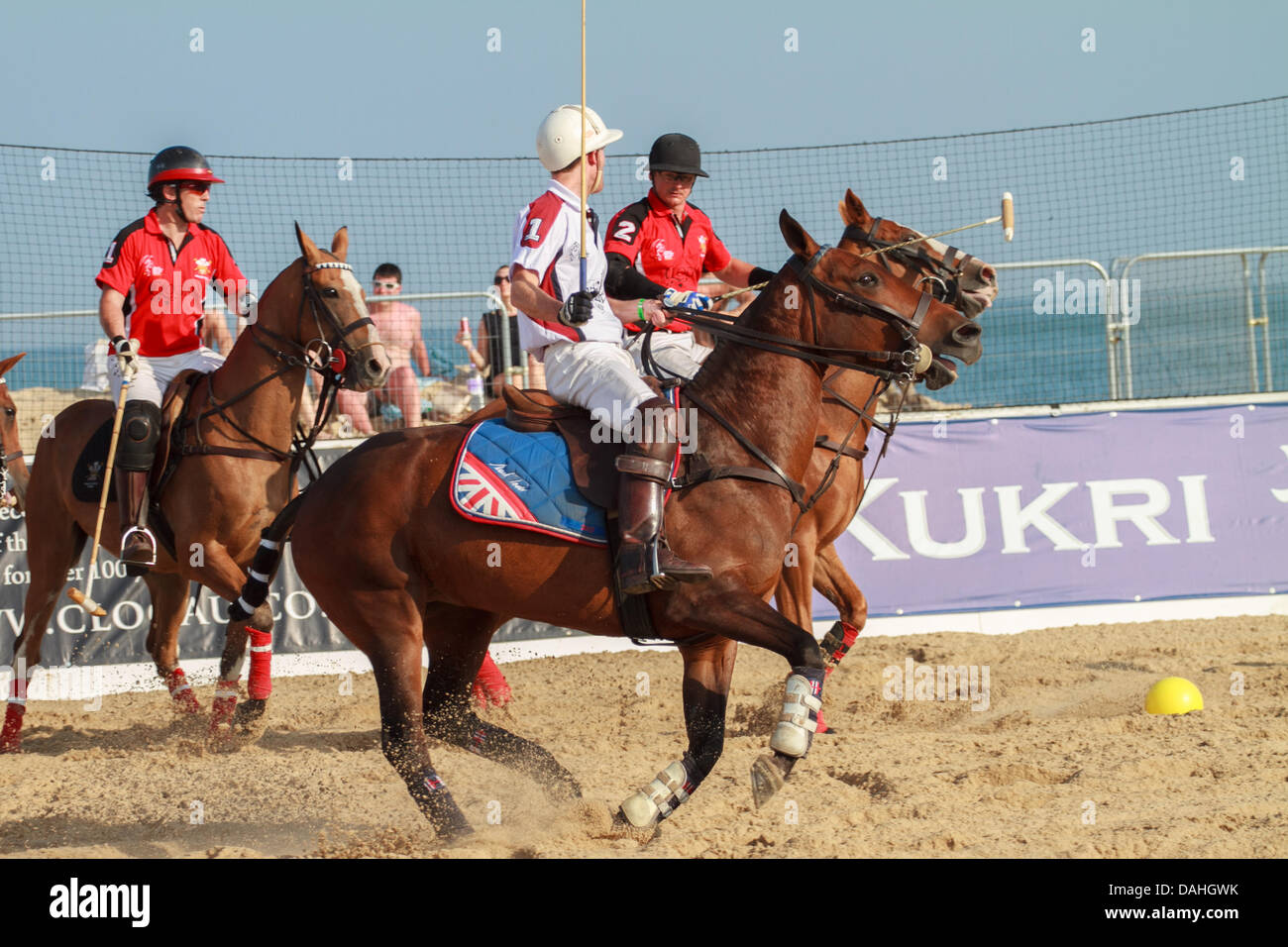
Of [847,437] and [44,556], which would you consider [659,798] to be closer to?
[847,437]

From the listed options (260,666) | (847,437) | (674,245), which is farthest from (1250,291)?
(260,666)

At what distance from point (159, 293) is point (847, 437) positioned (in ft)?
14.2

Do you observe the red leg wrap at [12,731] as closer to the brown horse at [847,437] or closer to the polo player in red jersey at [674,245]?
the polo player in red jersey at [674,245]

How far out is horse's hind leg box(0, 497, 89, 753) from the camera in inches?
310

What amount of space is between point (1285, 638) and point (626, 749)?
5.02m

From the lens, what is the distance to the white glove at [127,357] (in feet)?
23.6

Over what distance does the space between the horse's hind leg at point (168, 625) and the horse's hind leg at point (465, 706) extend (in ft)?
9.58

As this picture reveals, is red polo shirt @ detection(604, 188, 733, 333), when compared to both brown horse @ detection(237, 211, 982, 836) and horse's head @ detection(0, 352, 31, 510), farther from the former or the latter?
horse's head @ detection(0, 352, 31, 510)

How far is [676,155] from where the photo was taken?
7.07 metres

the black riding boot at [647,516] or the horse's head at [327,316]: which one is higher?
the horse's head at [327,316]

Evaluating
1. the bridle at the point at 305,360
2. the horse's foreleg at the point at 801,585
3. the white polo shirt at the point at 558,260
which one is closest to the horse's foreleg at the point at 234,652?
the bridle at the point at 305,360

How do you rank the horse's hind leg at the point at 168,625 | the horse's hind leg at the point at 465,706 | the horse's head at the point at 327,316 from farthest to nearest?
the horse's hind leg at the point at 168,625 → the horse's head at the point at 327,316 → the horse's hind leg at the point at 465,706

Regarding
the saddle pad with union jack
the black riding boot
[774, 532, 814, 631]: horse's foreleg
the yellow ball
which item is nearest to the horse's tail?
the saddle pad with union jack

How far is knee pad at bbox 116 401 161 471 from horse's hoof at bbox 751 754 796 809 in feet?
14.1
